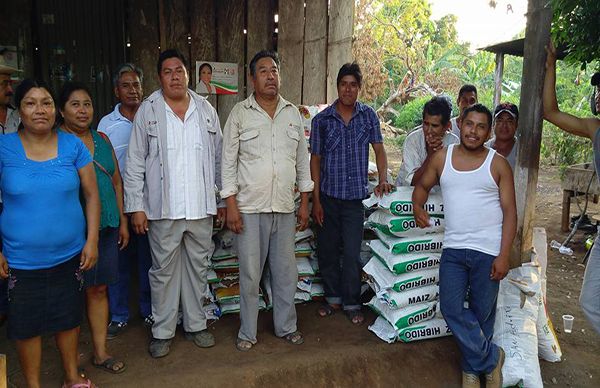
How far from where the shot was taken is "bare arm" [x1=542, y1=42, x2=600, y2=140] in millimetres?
3084

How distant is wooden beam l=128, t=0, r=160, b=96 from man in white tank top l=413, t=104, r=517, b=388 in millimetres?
3158

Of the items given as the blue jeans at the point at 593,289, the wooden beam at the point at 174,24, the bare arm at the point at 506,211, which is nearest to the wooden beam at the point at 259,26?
the wooden beam at the point at 174,24

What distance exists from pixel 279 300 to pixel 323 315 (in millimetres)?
608

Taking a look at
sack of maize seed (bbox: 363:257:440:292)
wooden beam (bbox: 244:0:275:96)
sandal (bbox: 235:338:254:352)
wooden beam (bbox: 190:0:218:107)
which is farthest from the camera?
wooden beam (bbox: 244:0:275:96)

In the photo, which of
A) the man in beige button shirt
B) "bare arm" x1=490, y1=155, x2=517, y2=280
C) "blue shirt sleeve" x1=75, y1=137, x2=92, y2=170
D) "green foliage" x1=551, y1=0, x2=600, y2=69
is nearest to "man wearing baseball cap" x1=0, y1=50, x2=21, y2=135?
"blue shirt sleeve" x1=75, y1=137, x2=92, y2=170

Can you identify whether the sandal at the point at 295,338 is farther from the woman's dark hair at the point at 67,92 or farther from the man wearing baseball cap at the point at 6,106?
the man wearing baseball cap at the point at 6,106

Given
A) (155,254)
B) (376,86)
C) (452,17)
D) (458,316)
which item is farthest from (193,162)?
(452,17)

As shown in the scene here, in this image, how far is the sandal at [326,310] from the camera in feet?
13.3

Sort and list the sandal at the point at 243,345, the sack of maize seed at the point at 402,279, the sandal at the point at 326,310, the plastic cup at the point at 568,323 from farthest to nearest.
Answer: the plastic cup at the point at 568,323, the sandal at the point at 326,310, the sack of maize seed at the point at 402,279, the sandal at the point at 243,345

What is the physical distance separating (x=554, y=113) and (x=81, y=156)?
3.02 m

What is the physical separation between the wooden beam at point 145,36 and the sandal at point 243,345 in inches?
111

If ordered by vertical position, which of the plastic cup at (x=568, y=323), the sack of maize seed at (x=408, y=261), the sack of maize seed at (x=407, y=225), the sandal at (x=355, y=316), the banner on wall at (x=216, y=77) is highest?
the banner on wall at (x=216, y=77)

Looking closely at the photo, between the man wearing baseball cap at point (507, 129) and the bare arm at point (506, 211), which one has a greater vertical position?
the man wearing baseball cap at point (507, 129)

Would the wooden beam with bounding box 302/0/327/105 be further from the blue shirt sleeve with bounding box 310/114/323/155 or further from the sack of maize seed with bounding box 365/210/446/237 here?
the sack of maize seed with bounding box 365/210/446/237
